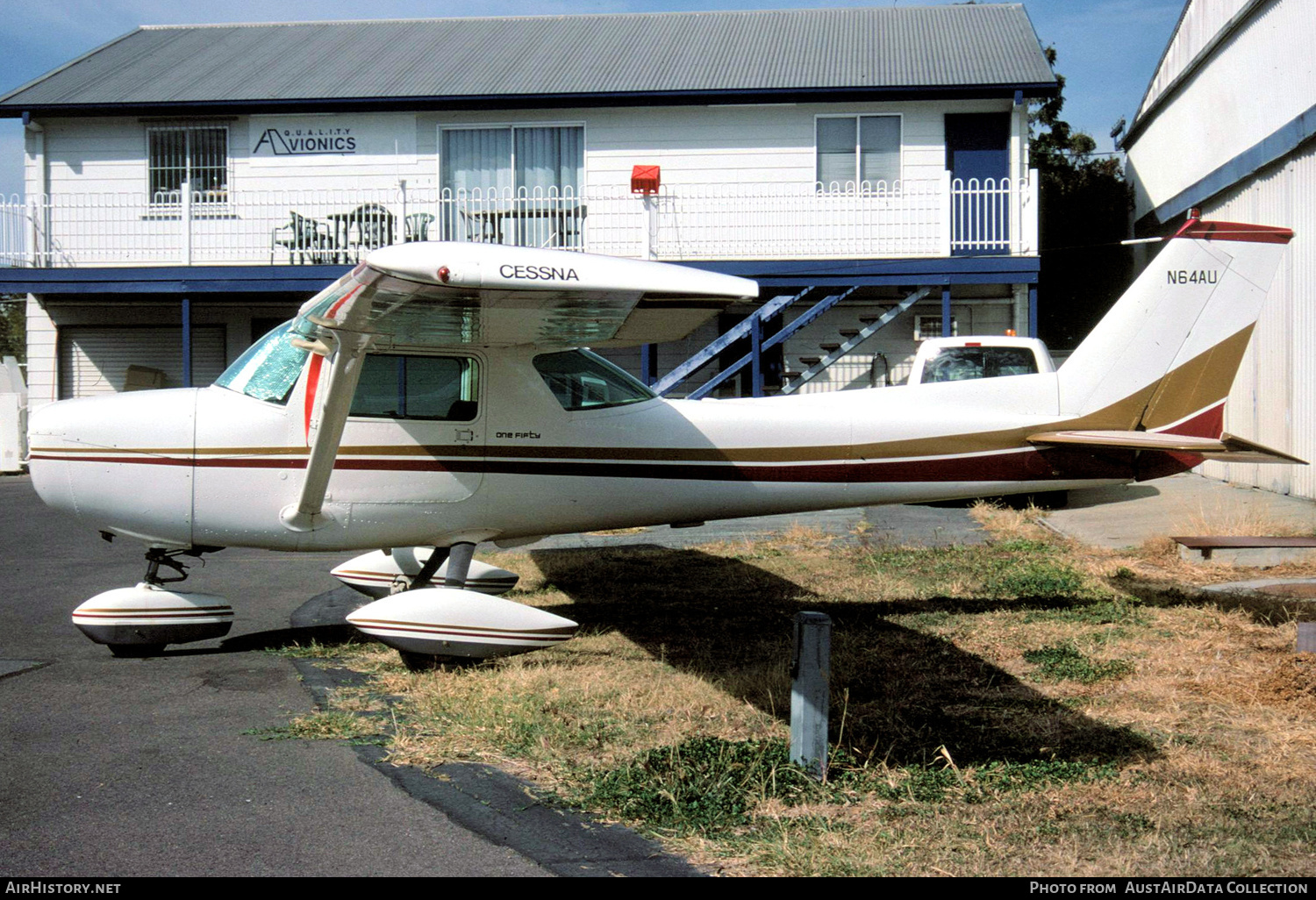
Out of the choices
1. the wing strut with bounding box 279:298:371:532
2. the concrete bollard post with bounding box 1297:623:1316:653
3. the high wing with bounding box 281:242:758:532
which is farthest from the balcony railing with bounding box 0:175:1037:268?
the concrete bollard post with bounding box 1297:623:1316:653

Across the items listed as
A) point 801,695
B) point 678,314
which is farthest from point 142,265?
point 801,695

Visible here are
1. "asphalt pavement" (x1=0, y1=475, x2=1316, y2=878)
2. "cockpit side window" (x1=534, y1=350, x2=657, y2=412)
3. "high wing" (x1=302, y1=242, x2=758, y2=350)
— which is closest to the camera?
"asphalt pavement" (x1=0, y1=475, x2=1316, y2=878)

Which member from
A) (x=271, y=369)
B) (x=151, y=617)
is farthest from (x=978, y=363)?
(x=151, y=617)

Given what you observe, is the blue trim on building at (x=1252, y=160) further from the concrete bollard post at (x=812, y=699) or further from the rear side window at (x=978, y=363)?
the concrete bollard post at (x=812, y=699)

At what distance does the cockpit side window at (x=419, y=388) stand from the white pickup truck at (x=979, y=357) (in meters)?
7.16

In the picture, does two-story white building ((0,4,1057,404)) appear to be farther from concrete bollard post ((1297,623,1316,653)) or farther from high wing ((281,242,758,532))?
concrete bollard post ((1297,623,1316,653))

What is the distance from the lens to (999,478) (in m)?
7.32

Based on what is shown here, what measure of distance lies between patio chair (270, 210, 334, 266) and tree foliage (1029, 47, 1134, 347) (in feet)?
52.3

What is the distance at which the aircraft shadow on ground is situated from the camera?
16.3 feet

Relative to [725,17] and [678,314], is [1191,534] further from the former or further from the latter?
[725,17]

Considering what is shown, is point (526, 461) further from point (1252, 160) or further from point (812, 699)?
point (1252, 160)

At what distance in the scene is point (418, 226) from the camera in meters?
17.7

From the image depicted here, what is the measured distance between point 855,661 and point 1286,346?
31.3 feet

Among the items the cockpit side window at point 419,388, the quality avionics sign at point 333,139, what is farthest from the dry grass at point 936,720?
the quality avionics sign at point 333,139
